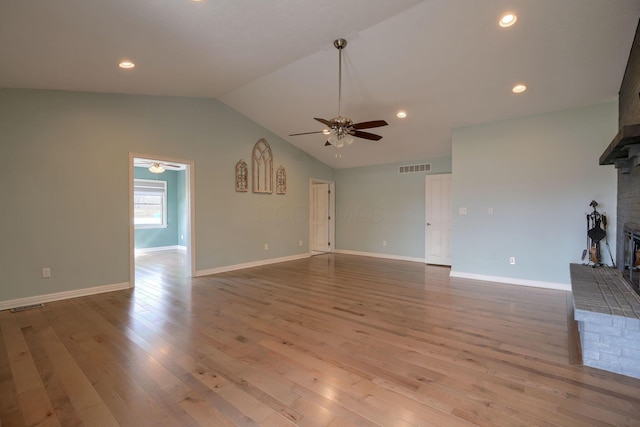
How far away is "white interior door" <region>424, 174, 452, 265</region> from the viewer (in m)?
6.64

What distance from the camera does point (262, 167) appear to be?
6613mm

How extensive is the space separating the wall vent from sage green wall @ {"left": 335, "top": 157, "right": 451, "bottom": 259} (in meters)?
0.07

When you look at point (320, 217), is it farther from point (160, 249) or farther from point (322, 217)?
point (160, 249)

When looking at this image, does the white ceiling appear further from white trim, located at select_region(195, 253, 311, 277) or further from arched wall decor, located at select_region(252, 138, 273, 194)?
white trim, located at select_region(195, 253, 311, 277)

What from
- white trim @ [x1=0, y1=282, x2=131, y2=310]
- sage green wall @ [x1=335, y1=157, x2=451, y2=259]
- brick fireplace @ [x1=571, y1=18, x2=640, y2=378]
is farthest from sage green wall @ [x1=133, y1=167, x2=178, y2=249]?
brick fireplace @ [x1=571, y1=18, x2=640, y2=378]

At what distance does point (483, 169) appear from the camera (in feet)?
17.2

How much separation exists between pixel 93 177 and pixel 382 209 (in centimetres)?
601

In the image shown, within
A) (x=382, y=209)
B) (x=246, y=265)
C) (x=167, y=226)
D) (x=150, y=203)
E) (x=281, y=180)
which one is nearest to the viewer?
(x=246, y=265)

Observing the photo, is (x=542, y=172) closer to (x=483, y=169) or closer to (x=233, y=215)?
(x=483, y=169)

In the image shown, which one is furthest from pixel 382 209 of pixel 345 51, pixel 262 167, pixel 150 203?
pixel 150 203

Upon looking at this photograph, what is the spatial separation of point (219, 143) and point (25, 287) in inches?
140

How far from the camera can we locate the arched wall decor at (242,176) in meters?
6.14

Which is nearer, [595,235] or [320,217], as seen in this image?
[595,235]

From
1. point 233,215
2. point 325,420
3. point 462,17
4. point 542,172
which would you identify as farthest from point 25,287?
point 542,172
